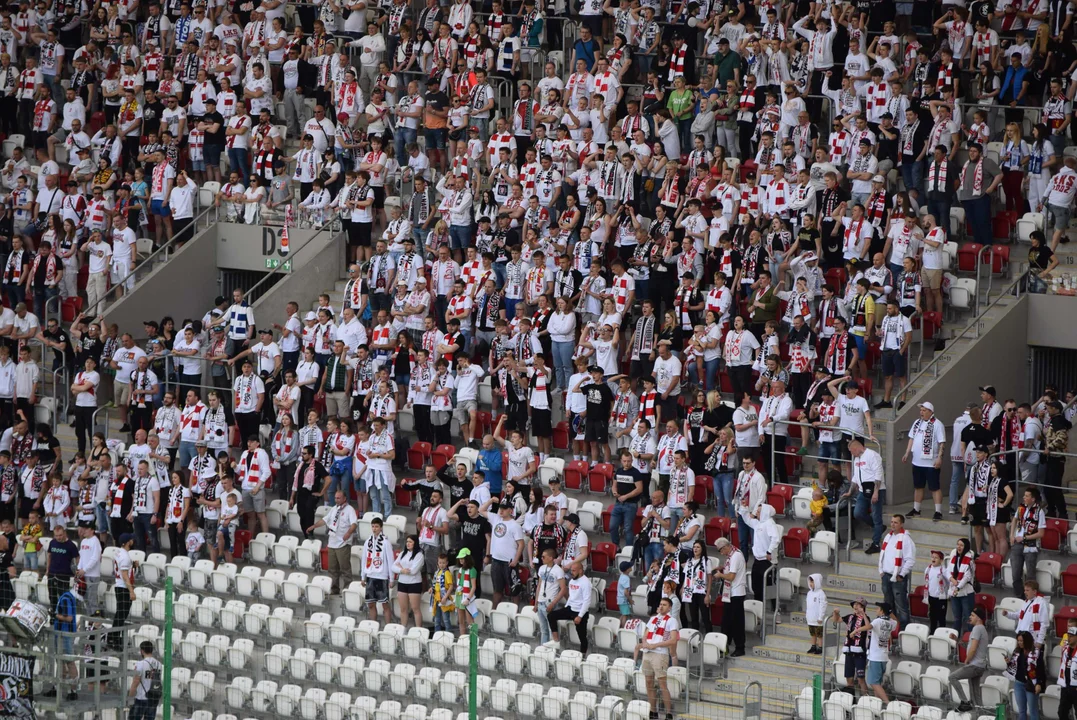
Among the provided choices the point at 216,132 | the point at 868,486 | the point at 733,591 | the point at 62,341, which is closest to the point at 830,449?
the point at 868,486

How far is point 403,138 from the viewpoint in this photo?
28172mm

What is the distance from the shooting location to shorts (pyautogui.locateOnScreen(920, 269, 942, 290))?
23083 mm

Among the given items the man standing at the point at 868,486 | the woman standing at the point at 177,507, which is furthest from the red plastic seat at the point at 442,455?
the man standing at the point at 868,486

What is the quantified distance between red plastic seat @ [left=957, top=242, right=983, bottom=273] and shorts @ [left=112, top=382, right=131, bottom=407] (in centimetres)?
1072

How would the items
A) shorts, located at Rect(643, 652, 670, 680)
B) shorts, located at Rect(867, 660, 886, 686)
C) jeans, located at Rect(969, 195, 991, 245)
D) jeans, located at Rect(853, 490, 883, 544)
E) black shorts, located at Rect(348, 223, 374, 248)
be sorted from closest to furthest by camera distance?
shorts, located at Rect(867, 660, 886, 686) < shorts, located at Rect(643, 652, 670, 680) < jeans, located at Rect(853, 490, 883, 544) < jeans, located at Rect(969, 195, 991, 245) < black shorts, located at Rect(348, 223, 374, 248)

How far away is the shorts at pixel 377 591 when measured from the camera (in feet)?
A: 70.7

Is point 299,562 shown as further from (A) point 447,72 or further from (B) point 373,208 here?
(A) point 447,72

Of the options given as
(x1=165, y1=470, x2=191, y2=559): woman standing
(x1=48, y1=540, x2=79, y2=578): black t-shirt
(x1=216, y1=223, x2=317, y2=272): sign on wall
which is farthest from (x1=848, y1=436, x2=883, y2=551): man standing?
(x1=216, y1=223, x2=317, y2=272): sign on wall

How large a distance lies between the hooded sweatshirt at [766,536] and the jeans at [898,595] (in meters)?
1.20

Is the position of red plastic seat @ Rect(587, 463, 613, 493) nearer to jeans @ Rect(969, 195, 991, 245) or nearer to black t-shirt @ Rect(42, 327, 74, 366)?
jeans @ Rect(969, 195, 991, 245)

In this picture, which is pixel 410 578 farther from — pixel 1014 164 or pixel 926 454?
pixel 1014 164

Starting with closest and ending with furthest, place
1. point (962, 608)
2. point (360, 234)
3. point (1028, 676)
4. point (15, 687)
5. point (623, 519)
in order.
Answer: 1. point (1028, 676)
2. point (15, 687)
3. point (962, 608)
4. point (623, 519)
5. point (360, 234)

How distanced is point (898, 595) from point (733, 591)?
1657 millimetres

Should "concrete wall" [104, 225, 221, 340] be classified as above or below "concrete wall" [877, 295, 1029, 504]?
above
